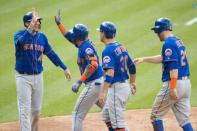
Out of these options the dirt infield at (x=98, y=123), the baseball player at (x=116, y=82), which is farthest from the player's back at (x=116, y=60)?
the dirt infield at (x=98, y=123)

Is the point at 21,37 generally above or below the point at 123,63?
above

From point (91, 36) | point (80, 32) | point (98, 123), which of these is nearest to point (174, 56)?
point (80, 32)

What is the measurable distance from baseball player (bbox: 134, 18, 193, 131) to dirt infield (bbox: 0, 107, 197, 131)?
1.16m

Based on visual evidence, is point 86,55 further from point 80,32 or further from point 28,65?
point 28,65

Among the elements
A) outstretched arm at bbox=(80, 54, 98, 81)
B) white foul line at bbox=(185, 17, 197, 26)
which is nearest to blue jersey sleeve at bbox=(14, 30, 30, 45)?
outstretched arm at bbox=(80, 54, 98, 81)

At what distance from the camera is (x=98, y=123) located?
9852 mm

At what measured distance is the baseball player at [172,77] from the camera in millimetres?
8036

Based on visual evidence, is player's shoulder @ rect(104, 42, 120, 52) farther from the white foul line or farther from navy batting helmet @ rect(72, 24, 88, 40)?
the white foul line

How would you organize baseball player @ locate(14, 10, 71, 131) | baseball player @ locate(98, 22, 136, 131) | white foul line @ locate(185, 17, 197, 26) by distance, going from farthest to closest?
white foul line @ locate(185, 17, 197, 26) → baseball player @ locate(14, 10, 71, 131) → baseball player @ locate(98, 22, 136, 131)

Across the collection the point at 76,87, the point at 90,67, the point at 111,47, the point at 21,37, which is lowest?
the point at 76,87

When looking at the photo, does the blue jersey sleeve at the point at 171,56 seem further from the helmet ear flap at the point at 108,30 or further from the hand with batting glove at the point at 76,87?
the hand with batting glove at the point at 76,87

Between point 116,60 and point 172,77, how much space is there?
0.86 metres

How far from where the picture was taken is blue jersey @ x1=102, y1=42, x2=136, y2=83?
26.3 feet

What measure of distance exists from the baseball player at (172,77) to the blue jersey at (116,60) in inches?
11.2
